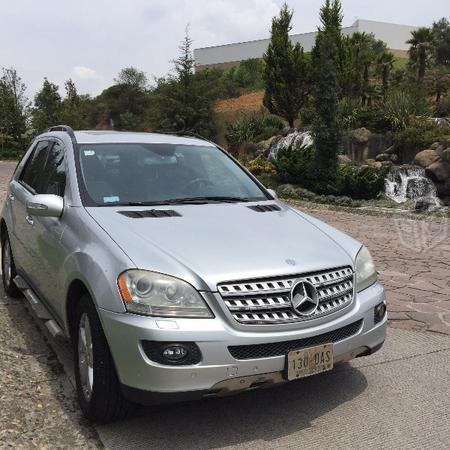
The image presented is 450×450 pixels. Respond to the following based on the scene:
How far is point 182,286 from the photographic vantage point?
2.71 m

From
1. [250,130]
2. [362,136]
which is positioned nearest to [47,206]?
[362,136]

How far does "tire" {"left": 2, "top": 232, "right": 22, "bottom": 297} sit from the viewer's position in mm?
5164

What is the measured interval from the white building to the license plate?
66.1m

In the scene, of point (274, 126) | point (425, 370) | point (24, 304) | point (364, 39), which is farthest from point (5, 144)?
point (425, 370)

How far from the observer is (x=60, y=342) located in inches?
164

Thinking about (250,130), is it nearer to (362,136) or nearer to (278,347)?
(362,136)

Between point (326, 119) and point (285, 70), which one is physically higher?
point (285, 70)

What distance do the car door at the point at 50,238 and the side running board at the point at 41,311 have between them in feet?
0.33

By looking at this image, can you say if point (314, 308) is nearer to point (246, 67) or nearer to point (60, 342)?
point (60, 342)

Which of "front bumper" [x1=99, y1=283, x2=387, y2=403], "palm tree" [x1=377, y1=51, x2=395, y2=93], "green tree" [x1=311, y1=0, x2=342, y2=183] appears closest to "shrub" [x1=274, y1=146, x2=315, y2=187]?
"green tree" [x1=311, y1=0, x2=342, y2=183]

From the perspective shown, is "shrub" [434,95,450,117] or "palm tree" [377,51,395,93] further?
"palm tree" [377,51,395,93]

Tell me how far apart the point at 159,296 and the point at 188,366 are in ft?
1.22

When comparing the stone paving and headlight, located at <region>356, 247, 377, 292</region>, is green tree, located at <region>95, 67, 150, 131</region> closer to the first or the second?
the stone paving

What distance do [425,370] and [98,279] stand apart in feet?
8.06
